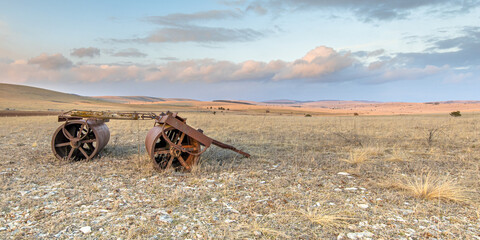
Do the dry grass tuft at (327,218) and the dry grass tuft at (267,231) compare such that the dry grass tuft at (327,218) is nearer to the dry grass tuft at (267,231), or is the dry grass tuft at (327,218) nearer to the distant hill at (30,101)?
the dry grass tuft at (267,231)

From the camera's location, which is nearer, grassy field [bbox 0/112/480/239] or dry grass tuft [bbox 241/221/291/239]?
dry grass tuft [bbox 241/221/291/239]

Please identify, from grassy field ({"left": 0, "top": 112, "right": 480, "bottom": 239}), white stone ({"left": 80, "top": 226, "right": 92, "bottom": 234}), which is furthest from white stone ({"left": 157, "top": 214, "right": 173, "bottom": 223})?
white stone ({"left": 80, "top": 226, "right": 92, "bottom": 234})

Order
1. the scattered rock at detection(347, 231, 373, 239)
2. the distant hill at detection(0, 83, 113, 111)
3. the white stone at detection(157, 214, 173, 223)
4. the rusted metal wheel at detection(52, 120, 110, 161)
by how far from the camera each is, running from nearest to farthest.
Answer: the scattered rock at detection(347, 231, 373, 239)
the white stone at detection(157, 214, 173, 223)
the rusted metal wheel at detection(52, 120, 110, 161)
the distant hill at detection(0, 83, 113, 111)

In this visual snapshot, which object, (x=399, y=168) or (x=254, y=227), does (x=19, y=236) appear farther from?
(x=399, y=168)

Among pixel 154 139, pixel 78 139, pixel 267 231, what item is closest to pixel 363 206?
pixel 267 231

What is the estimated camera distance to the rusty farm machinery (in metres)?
6.78

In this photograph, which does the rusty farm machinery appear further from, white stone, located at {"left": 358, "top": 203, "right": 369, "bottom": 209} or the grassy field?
white stone, located at {"left": 358, "top": 203, "right": 369, "bottom": 209}

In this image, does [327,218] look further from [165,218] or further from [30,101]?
[30,101]

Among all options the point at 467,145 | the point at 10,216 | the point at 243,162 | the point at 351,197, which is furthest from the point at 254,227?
the point at 467,145

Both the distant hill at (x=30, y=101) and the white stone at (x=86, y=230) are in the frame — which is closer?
the white stone at (x=86, y=230)

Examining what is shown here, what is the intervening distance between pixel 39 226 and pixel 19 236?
11.7 inches

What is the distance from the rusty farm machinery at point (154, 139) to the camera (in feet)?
22.2

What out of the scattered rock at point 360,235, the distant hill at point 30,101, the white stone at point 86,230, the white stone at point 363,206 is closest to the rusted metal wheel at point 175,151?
the white stone at point 86,230

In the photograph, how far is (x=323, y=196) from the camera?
5.18 m
